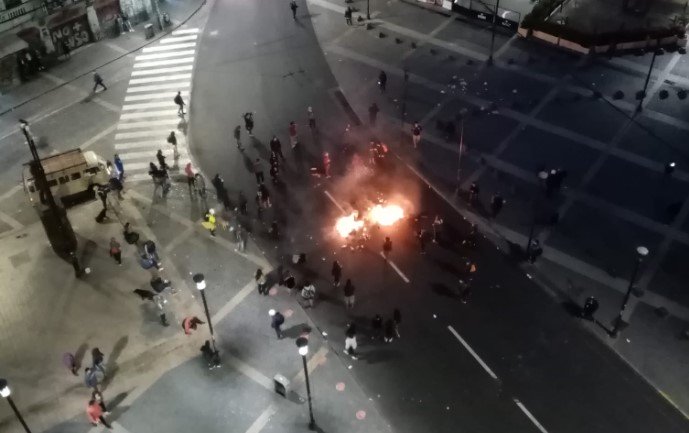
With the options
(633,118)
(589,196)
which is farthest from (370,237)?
(633,118)

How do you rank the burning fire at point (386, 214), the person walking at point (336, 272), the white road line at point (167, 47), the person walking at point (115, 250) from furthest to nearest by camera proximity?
the white road line at point (167, 47) < the burning fire at point (386, 214) < the person walking at point (115, 250) < the person walking at point (336, 272)

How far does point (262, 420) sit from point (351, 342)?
4.55 meters

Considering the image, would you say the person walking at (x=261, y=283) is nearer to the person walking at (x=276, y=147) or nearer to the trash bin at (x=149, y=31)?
the person walking at (x=276, y=147)

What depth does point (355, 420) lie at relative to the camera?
80.9 ft

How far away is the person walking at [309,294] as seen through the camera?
92.8ft

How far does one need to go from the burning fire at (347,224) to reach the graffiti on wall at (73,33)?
82.7 ft

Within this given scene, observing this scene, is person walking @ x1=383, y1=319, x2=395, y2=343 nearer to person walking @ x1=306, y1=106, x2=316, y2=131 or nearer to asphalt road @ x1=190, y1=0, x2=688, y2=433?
asphalt road @ x1=190, y1=0, x2=688, y2=433

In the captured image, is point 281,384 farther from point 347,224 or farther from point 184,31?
point 184,31

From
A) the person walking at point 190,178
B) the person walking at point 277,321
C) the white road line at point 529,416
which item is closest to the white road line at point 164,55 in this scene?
the person walking at point 190,178

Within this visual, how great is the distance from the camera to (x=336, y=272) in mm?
28906

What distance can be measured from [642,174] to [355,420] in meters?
20.9

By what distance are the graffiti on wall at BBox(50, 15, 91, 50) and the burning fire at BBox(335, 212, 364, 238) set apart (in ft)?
82.7

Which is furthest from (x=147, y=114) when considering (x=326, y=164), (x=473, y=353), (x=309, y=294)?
(x=473, y=353)

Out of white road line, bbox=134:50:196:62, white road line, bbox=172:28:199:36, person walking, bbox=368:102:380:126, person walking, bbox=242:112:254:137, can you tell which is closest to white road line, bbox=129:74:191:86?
white road line, bbox=134:50:196:62
